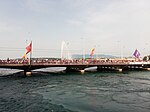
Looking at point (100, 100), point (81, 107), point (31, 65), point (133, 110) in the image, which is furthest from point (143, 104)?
point (31, 65)

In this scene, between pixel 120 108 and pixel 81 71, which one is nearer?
pixel 120 108

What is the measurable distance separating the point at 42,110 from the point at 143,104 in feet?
46.7

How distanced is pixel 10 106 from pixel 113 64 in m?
66.9

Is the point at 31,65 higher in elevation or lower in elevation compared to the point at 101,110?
higher

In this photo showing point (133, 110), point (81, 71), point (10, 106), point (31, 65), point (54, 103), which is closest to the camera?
point (133, 110)

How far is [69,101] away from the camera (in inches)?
1193

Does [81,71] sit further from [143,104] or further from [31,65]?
[143,104]

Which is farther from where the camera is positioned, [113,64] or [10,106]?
[113,64]

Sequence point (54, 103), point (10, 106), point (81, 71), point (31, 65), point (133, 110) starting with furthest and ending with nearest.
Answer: point (81, 71) < point (31, 65) < point (54, 103) < point (10, 106) < point (133, 110)

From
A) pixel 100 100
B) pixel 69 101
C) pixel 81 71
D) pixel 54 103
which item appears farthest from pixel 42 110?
pixel 81 71

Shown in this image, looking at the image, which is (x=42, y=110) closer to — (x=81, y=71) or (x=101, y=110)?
(x=101, y=110)

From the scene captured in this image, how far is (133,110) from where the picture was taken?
2525 centimetres

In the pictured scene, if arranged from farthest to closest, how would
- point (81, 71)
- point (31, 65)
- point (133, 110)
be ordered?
point (81, 71) → point (31, 65) → point (133, 110)

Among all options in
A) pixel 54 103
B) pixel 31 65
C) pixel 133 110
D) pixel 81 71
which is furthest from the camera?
pixel 81 71
